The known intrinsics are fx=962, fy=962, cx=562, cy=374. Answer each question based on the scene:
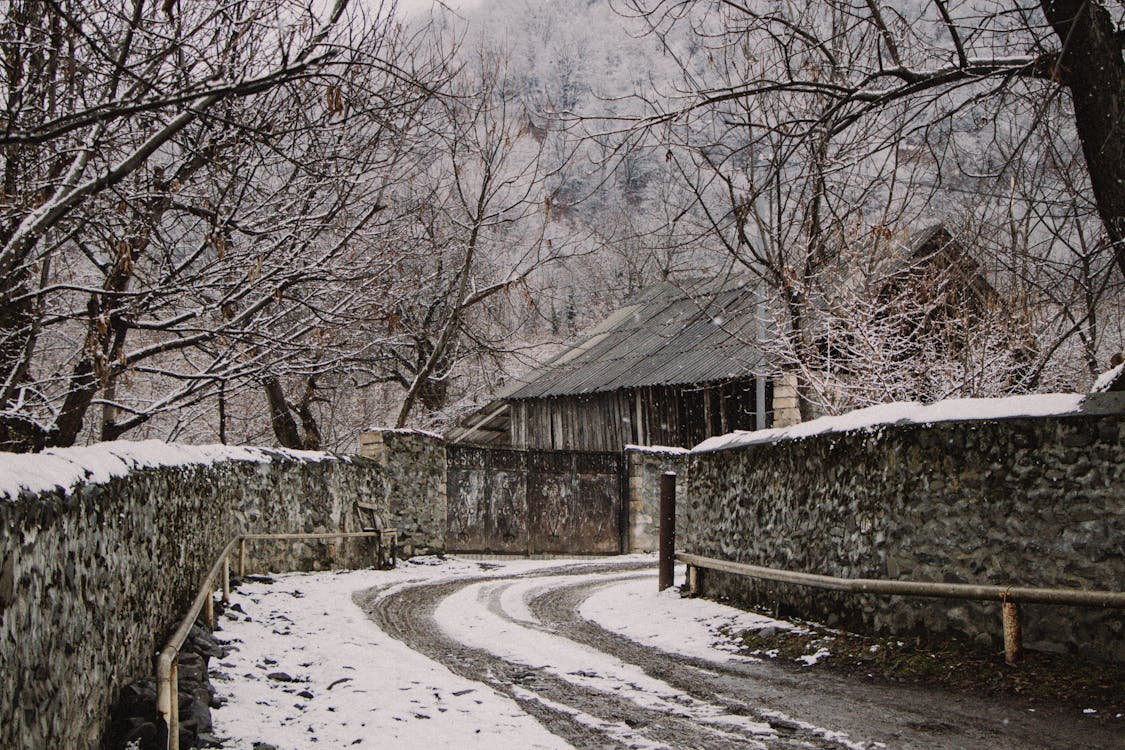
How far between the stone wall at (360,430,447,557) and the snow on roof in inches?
363

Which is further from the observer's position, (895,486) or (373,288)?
(373,288)

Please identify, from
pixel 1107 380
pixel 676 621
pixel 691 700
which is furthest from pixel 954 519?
pixel 676 621

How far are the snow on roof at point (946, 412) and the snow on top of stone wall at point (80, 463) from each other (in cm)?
546

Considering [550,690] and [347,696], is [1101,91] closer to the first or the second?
[550,690]

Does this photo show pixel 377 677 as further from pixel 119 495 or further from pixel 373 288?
pixel 373 288

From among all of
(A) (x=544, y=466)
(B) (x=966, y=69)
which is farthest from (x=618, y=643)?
(A) (x=544, y=466)

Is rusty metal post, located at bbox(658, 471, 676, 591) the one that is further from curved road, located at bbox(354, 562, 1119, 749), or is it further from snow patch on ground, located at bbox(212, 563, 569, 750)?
snow patch on ground, located at bbox(212, 563, 569, 750)

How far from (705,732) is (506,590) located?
7.33 metres

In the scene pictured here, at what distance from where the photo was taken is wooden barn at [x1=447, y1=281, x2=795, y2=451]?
21.2m

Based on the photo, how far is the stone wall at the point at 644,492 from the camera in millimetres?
20109

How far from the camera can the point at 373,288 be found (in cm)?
1211

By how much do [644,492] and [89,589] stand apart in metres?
16.6

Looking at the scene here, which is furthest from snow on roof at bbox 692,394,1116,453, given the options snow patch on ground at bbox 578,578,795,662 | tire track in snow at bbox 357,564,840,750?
tire track in snow at bbox 357,564,840,750

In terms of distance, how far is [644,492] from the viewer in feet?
66.3
